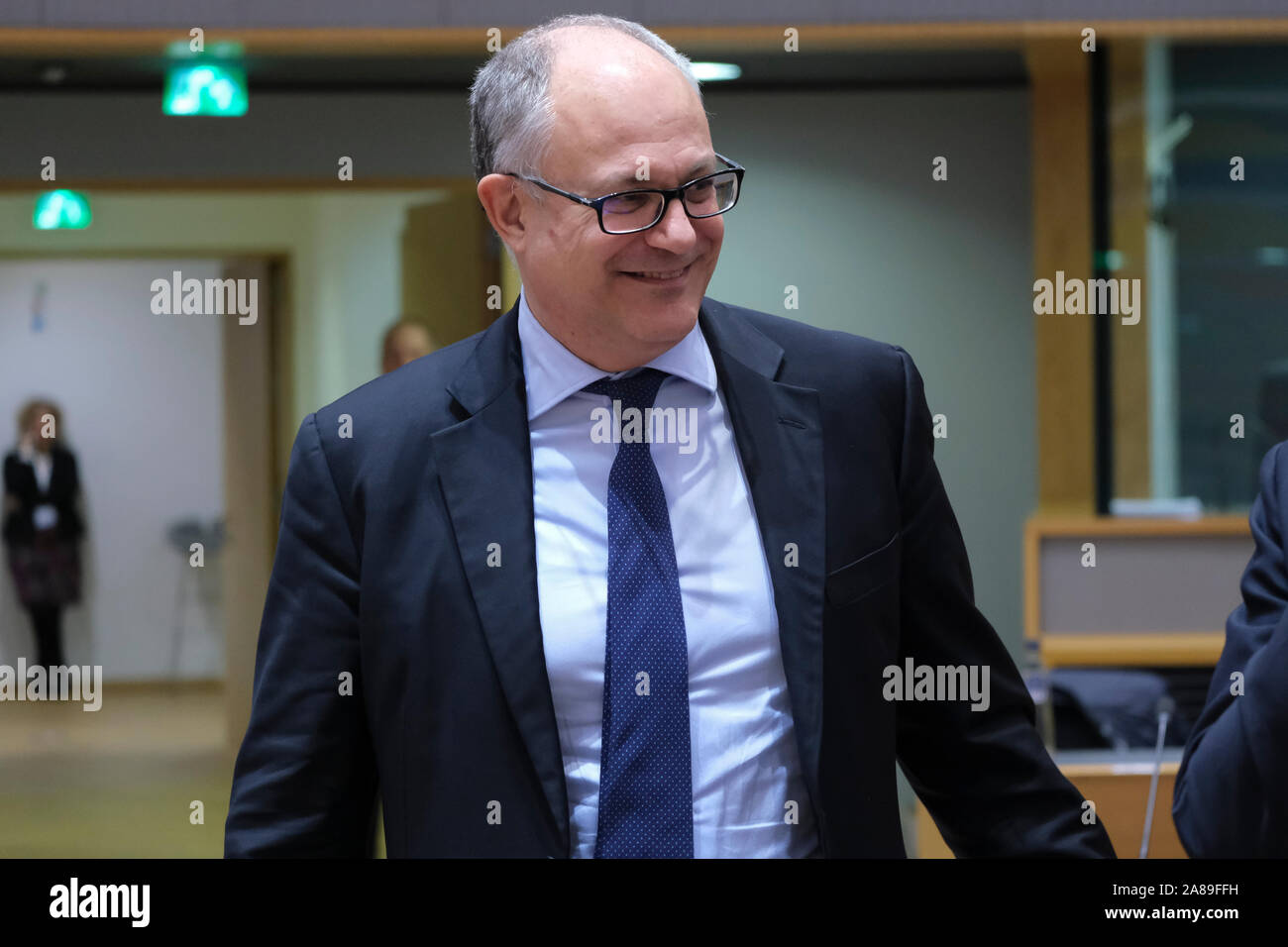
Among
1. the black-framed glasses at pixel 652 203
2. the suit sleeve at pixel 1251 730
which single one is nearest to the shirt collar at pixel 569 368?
the black-framed glasses at pixel 652 203

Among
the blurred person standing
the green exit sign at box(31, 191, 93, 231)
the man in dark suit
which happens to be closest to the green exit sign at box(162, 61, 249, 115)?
the green exit sign at box(31, 191, 93, 231)

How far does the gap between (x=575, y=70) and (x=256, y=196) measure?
3.55 meters

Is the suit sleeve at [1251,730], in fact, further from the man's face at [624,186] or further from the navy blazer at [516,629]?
the man's face at [624,186]

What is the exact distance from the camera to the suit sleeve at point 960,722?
110cm

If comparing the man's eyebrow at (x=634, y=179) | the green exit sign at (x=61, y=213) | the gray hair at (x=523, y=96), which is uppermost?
the green exit sign at (x=61, y=213)

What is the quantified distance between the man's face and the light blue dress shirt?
0.24 ft

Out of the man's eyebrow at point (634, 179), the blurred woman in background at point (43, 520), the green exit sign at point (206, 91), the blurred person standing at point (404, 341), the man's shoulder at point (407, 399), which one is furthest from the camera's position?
the blurred woman in background at point (43, 520)

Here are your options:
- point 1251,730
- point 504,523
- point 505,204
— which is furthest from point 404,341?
point 1251,730

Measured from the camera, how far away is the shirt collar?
3.69ft

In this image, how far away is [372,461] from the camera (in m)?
1.11

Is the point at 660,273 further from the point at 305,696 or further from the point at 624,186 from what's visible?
the point at 305,696

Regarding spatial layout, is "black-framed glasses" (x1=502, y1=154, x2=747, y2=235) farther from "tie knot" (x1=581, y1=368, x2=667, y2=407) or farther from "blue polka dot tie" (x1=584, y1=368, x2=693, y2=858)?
"blue polka dot tie" (x1=584, y1=368, x2=693, y2=858)

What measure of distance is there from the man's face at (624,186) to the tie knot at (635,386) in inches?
0.7

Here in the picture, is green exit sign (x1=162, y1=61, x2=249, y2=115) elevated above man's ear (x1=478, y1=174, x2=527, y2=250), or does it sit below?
above
